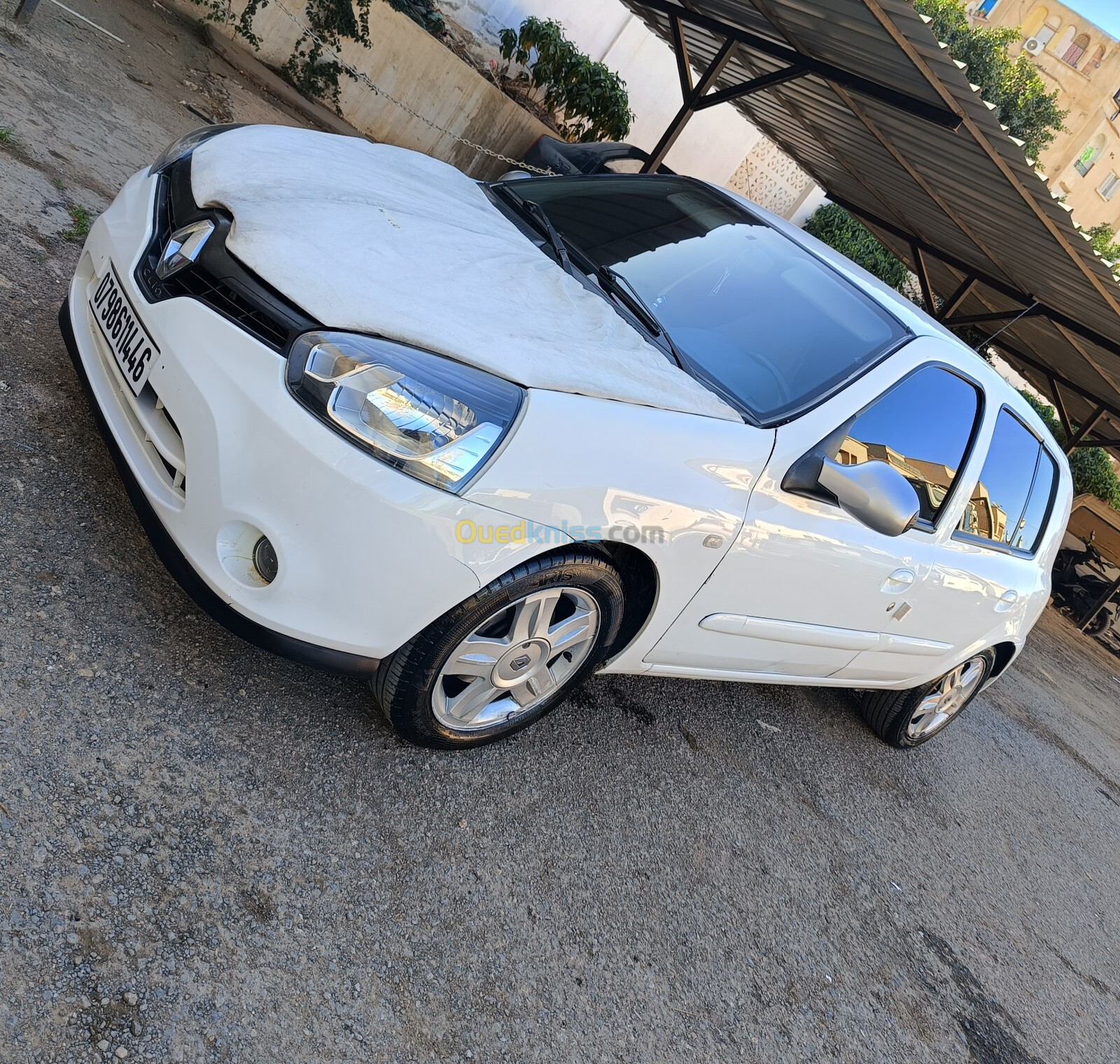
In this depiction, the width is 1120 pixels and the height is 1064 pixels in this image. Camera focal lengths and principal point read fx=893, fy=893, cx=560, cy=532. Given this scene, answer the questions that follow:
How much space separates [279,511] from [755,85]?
6.04 metres

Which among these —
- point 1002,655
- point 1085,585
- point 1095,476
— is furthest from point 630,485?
point 1095,476

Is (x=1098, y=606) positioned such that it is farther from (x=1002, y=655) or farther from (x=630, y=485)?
(x=630, y=485)

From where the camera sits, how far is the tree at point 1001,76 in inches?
1006

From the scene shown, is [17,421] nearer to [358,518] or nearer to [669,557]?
[358,518]

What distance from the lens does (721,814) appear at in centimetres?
325

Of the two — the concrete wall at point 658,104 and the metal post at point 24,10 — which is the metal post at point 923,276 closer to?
the concrete wall at point 658,104

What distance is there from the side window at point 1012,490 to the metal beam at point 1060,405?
710 centimetres

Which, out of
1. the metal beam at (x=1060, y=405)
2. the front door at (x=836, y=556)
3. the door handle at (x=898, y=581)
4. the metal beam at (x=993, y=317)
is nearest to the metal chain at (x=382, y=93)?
the metal beam at (x=993, y=317)

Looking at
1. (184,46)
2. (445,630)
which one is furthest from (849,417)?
(184,46)

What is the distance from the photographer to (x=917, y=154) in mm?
6492

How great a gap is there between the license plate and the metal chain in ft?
20.6

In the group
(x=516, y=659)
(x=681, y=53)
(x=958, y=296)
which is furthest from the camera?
(x=958, y=296)

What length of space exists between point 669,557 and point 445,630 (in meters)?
0.67

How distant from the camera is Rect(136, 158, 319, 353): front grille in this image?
7.09 ft
